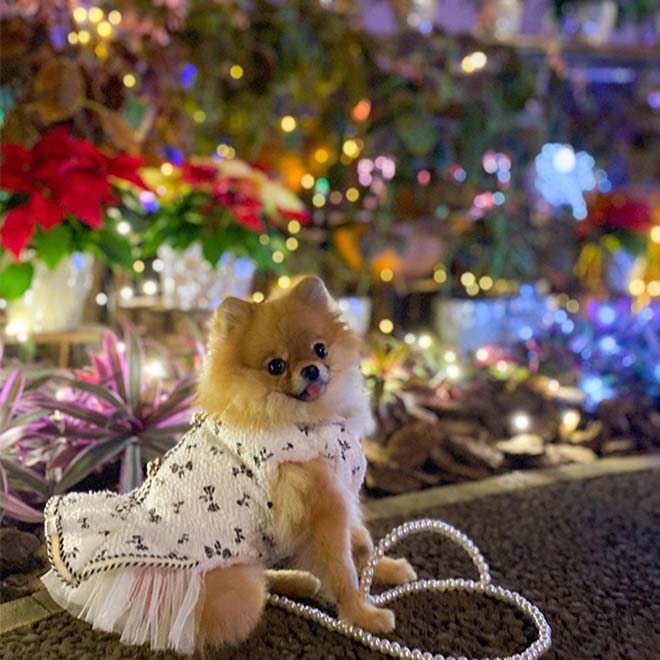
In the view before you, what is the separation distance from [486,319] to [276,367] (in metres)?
3.44

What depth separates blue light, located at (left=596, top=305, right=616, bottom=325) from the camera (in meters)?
4.03

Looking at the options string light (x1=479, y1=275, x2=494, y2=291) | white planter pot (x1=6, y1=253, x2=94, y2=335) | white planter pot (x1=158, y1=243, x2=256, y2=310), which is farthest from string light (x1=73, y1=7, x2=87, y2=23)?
string light (x1=479, y1=275, x2=494, y2=291)

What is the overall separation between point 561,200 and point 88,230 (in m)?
3.75

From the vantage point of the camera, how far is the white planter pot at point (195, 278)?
3232 millimetres

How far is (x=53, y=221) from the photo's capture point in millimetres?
2227

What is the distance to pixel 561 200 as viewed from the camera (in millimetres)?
5230

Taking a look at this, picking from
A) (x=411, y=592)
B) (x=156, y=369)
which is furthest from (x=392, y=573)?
(x=156, y=369)

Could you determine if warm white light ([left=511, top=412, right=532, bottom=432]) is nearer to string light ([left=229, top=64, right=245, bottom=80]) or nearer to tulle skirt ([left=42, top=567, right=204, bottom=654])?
tulle skirt ([left=42, top=567, right=204, bottom=654])

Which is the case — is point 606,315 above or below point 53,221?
below

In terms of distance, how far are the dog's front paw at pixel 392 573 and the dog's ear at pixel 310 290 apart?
2.20ft

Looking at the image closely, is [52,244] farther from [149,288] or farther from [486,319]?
[486,319]

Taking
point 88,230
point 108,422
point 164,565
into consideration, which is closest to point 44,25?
point 88,230

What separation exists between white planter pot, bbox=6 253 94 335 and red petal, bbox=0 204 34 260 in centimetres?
43

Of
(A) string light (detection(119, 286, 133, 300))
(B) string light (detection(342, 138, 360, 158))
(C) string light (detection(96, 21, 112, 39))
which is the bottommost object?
(A) string light (detection(119, 286, 133, 300))
